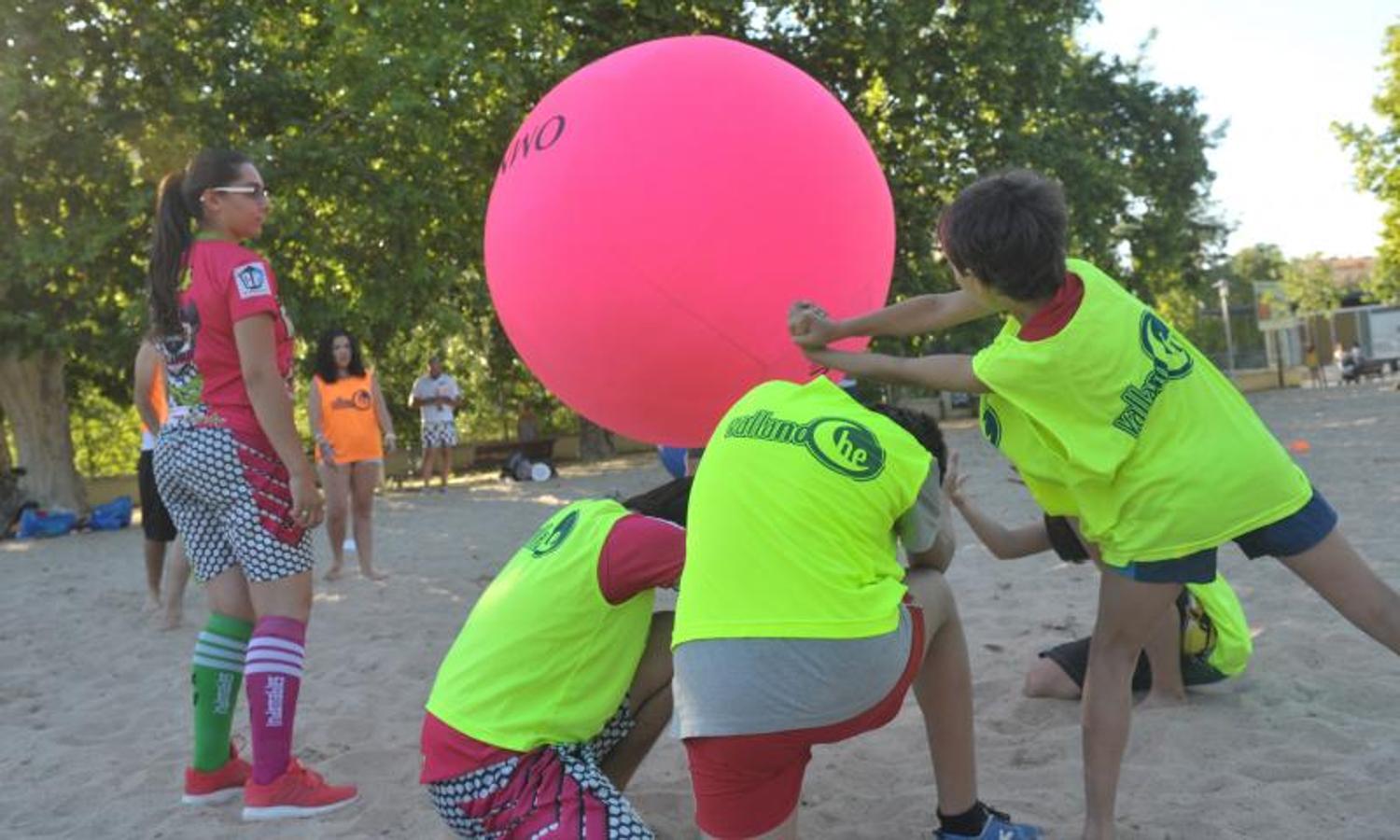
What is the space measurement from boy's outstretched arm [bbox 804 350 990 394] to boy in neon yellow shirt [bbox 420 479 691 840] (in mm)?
661

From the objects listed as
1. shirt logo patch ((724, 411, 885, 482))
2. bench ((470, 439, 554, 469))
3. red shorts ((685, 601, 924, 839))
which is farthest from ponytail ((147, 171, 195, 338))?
bench ((470, 439, 554, 469))

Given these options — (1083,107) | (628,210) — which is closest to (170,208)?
(628,210)

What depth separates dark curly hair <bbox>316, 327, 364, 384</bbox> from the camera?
305 inches

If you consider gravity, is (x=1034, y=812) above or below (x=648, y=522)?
below

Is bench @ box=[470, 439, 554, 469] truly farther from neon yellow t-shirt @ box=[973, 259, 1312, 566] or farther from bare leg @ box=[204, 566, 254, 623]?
neon yellow t-shirt @ box=[973, 259, 1312, 566]

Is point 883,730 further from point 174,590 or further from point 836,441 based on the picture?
point 174,590

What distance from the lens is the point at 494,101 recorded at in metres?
18.1

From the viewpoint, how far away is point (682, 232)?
3.15 metres

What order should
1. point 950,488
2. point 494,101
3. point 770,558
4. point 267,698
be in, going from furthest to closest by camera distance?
point 494,101
point 267,698
point 950,488
point 770,558

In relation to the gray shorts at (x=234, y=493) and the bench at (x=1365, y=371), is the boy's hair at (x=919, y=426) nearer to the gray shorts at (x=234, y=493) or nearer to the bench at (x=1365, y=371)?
the gray shorts at (x=234, y=493)

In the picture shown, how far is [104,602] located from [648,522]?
22.8 feet

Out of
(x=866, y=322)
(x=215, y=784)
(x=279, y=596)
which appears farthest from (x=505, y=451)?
(x=866, y=322)

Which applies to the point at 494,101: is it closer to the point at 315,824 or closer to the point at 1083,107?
the point at 1083,107

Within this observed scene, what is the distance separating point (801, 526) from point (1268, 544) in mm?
1252
